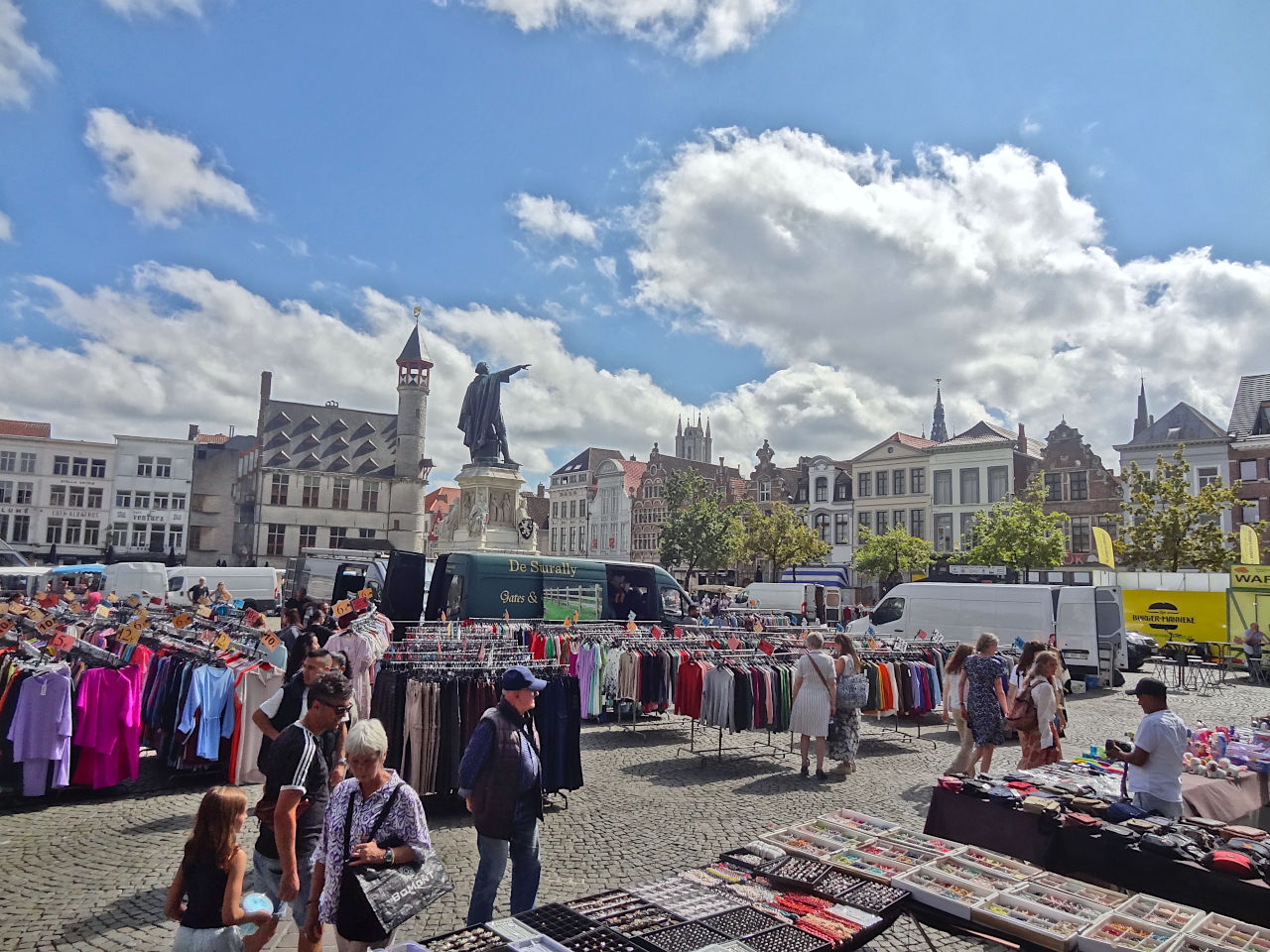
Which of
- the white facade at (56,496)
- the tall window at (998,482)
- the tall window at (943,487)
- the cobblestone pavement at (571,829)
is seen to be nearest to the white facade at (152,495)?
the white facade at (56,496)

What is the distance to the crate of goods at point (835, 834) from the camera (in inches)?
189

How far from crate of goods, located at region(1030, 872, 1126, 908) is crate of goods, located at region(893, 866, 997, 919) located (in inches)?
13.6

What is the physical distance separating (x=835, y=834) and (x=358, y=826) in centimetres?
281

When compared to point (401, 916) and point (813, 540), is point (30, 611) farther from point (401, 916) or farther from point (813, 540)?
point (813, 540)

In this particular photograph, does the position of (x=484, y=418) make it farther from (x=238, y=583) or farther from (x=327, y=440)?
(x=327, y=440)

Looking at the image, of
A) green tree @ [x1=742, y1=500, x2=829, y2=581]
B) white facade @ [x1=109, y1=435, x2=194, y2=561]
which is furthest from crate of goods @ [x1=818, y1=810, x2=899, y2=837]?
white facade @ [x1=109, y1=435, x2=194, y2=561]

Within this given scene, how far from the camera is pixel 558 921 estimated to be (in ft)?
11.8

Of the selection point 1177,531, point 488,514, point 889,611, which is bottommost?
point 889,611

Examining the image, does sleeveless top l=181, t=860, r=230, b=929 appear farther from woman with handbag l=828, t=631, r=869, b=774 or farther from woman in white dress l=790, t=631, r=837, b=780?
woman with handbag l=828, t=631, r=869, b=774

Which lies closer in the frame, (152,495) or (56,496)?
(56,496)

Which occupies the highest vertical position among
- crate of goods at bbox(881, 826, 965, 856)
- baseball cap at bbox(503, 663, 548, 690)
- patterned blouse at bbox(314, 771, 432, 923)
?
baseball cap at bbox(503, 663, 548, 690)

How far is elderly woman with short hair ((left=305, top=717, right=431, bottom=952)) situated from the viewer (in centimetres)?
361

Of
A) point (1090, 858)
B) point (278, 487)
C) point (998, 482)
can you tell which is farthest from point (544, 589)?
point (278, 487)

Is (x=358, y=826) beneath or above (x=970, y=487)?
beneath
